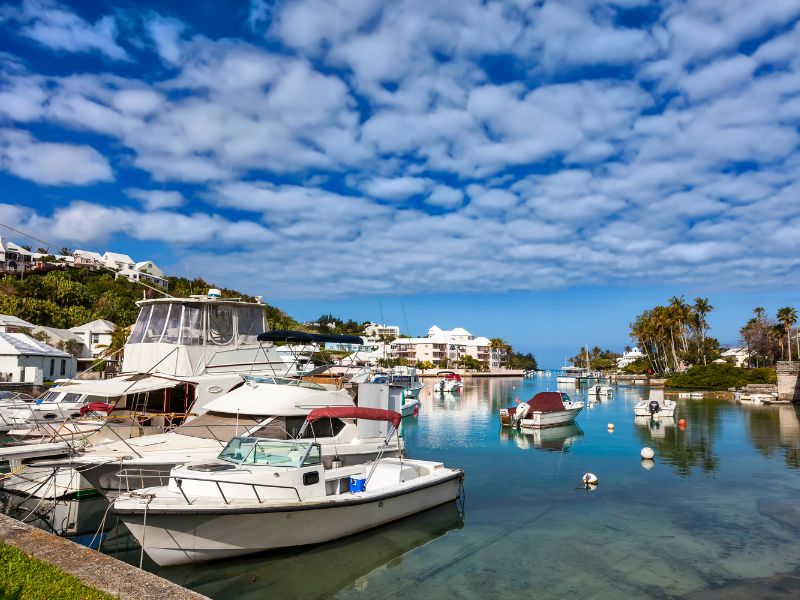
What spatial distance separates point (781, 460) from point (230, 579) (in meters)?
26.3

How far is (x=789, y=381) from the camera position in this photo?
58.1 m

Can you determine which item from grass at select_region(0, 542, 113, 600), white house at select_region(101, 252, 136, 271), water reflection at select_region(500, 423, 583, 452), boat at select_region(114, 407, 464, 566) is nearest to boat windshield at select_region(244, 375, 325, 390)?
boat at select_region(114, 407, 464, 566)

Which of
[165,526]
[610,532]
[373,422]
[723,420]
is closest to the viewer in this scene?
[165,526]

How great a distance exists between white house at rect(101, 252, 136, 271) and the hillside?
858 inches

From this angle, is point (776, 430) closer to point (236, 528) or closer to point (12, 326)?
point (236, 528)

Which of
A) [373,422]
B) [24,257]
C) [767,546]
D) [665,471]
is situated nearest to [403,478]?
[373,422]

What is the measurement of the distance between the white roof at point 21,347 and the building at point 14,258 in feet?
216

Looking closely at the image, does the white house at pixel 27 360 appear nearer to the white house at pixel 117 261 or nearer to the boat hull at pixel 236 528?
the boat hull at pixel 236 528

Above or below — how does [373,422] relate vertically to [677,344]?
below

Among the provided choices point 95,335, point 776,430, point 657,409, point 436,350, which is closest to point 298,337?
point 776,430

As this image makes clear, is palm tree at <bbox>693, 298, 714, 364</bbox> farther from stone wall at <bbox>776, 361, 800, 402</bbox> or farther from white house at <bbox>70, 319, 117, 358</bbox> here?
white house at <bbox>70, 319, 117, 358</bbox>

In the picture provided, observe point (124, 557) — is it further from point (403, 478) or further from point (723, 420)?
point (723, 420)

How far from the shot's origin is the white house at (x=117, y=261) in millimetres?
123188

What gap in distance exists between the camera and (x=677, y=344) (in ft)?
371
